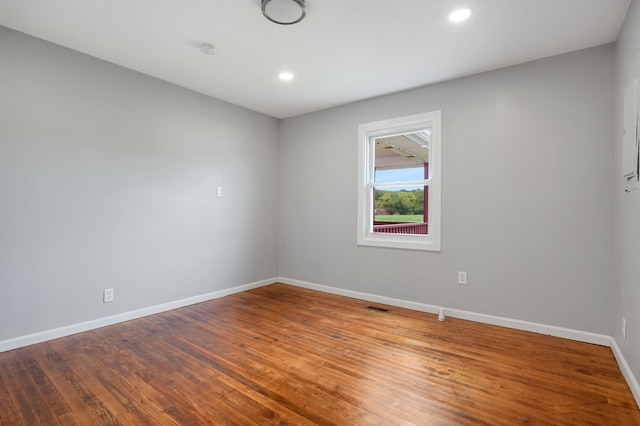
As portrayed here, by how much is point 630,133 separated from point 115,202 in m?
4.01

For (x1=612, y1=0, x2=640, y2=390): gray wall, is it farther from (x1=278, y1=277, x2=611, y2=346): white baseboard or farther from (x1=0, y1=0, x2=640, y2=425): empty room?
(x1=278, y1=277, x2=611, y2=346): white baseboard

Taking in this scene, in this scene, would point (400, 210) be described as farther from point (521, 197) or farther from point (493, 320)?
point (493, 320)

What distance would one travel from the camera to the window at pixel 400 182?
11.0 feet

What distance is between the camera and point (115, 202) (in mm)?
2957

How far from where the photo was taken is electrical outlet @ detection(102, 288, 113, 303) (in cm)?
289

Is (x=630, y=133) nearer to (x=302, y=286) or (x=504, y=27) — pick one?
(x=504, y=27)

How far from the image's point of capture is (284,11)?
82.2 inches

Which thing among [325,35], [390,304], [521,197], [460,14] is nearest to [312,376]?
[390,304]

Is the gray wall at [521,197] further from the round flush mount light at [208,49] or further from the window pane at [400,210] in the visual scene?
the round flush mount light at [208,49]

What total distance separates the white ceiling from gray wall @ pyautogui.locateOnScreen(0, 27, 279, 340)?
0.31m

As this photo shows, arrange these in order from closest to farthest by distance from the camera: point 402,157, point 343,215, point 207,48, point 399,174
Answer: point 207,48 < point 399,174 < point 402,157 < point 343,215

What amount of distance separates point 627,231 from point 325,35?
2.50 meters

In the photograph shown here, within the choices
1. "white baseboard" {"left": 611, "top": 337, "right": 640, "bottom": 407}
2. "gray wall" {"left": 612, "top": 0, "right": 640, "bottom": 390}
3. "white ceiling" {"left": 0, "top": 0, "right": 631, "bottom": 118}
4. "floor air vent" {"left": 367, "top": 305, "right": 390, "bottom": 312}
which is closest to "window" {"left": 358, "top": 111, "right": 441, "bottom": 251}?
"white ceiling" {"left": 0, "top": 0, "right": 631, "bottom": 118}

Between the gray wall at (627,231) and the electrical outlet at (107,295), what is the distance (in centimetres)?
394
